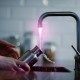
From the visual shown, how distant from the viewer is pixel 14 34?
67.1 inches

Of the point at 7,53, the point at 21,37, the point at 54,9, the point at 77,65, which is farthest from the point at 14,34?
the point at 77,65

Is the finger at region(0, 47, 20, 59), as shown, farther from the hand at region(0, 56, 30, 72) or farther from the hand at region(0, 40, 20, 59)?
the hand at region(0, 56, 30, 72)

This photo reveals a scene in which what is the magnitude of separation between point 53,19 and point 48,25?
49 mm

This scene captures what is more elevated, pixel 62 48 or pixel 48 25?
pixel 48 25

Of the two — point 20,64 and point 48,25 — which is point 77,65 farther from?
point 48,25

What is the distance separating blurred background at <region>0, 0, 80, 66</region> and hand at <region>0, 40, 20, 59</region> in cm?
61

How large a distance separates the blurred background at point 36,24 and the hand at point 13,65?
0.78m

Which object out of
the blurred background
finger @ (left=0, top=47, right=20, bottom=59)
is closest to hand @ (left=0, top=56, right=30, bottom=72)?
finger @ (left=0, top=47, right=20, bottom=59)

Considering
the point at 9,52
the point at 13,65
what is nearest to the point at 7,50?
the point at 9,52

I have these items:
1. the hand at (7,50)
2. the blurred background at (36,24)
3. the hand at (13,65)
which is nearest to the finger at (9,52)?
the hand at (7,50)

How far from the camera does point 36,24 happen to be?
1696mm

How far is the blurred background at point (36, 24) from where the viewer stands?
1.68 meters

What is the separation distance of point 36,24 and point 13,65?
90 cm

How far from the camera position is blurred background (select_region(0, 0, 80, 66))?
66.3 inches
